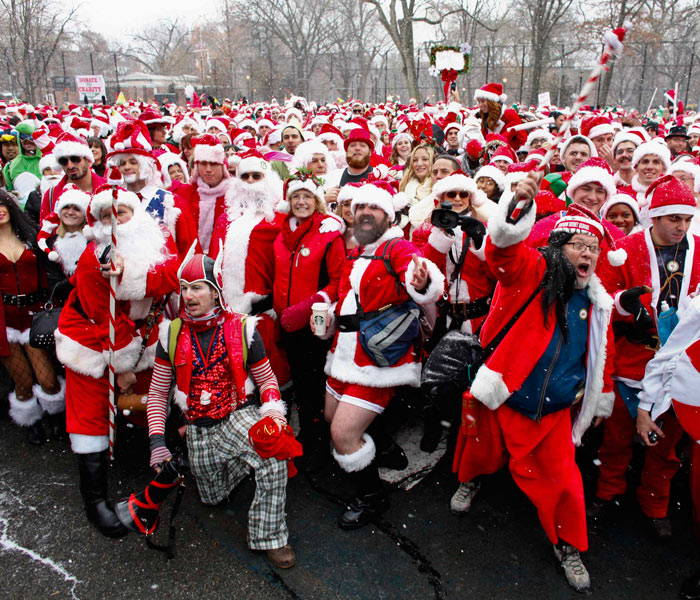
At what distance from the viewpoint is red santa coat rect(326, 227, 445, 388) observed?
3.35 m

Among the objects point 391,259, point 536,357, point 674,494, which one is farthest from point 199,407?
point 674,494

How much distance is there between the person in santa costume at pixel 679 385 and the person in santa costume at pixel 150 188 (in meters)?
3.63

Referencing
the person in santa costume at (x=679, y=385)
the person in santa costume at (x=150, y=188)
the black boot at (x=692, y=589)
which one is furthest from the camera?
the person in santa costume at (x=150, y=188)

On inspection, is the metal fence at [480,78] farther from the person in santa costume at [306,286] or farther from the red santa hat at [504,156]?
the person in santa costume at [306,286]

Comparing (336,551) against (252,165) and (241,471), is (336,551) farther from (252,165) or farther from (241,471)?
(252,165)

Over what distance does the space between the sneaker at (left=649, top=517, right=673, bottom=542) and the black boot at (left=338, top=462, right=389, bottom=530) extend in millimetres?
1712

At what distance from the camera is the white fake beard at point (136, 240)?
11.8 feet

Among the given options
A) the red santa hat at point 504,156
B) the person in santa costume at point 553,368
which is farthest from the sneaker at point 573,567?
the red santa hat at point 504,156

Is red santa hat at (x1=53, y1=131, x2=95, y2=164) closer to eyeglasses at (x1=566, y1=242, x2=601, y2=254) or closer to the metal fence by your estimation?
eyeglasses at (x1=566, y1=242, x2=601, y2=254)

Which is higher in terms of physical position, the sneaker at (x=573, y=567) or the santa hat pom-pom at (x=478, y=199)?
the santa hat pom-pom at (x=478, y=199)

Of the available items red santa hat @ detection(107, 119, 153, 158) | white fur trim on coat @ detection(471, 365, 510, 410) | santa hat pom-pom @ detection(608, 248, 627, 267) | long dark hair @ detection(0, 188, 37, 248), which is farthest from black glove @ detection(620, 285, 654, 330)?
long dark hair @ detection(0, 188, 37, 248)

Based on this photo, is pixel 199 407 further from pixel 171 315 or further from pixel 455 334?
pixel 455 334

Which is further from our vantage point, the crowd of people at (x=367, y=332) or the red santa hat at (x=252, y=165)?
the red santa hat at (x=252, y=165)

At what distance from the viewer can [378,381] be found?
3.36 m
